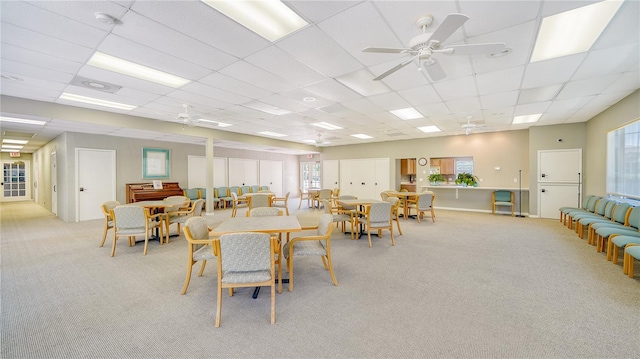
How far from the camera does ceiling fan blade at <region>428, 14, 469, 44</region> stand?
1.92 m

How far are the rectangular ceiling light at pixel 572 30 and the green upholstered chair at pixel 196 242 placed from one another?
414cm

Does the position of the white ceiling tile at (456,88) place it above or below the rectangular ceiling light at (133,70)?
below

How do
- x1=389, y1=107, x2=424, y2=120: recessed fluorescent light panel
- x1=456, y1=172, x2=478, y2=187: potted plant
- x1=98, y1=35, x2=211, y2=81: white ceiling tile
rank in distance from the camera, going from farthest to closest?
x1=456, y1=172, x2=478, y2=187: potted plant, x1=389, y1=107, x2=424, y2=120: recessed fluorescent light panel, x1=98, y1=35, x2=211, y2=81: white ceiling tile

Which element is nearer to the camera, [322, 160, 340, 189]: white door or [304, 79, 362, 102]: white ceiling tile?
[304, 79, 362, 102]: white ceiling tile

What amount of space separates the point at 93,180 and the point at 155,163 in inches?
68.7

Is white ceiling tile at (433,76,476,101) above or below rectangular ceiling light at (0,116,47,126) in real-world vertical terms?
above


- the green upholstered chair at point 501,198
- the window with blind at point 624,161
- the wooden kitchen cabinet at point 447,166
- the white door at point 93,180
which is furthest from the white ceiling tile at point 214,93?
the green upholstered chair at point 501,198

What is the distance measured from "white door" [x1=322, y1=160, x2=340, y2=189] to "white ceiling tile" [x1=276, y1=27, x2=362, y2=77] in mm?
8579

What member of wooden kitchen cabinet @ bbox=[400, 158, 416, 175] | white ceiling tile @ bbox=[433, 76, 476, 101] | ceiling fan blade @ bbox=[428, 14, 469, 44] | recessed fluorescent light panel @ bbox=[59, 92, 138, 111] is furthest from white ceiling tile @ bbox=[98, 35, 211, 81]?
wooden kitchen cabinet @ bbox=[400, 158, 416, 175]

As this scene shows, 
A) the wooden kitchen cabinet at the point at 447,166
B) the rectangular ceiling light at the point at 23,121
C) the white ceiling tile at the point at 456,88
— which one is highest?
the white ceiling tile at the point at 456,88

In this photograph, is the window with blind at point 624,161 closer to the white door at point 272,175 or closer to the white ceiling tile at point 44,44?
the white ceiling tile at point 44,44

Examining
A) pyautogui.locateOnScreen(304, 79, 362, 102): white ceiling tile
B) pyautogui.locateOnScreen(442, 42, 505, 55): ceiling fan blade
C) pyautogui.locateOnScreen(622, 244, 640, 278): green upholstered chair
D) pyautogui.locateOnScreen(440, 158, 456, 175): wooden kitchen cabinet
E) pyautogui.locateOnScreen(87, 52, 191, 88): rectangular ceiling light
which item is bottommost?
pyautogui.locateOnScreen(622, 244, 640, 278): green upholstered chair

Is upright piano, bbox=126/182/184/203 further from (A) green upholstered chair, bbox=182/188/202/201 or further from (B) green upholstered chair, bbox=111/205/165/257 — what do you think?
(B) green upholstered chair, bbox=111/205/165/257

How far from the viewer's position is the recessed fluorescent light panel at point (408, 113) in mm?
5798
